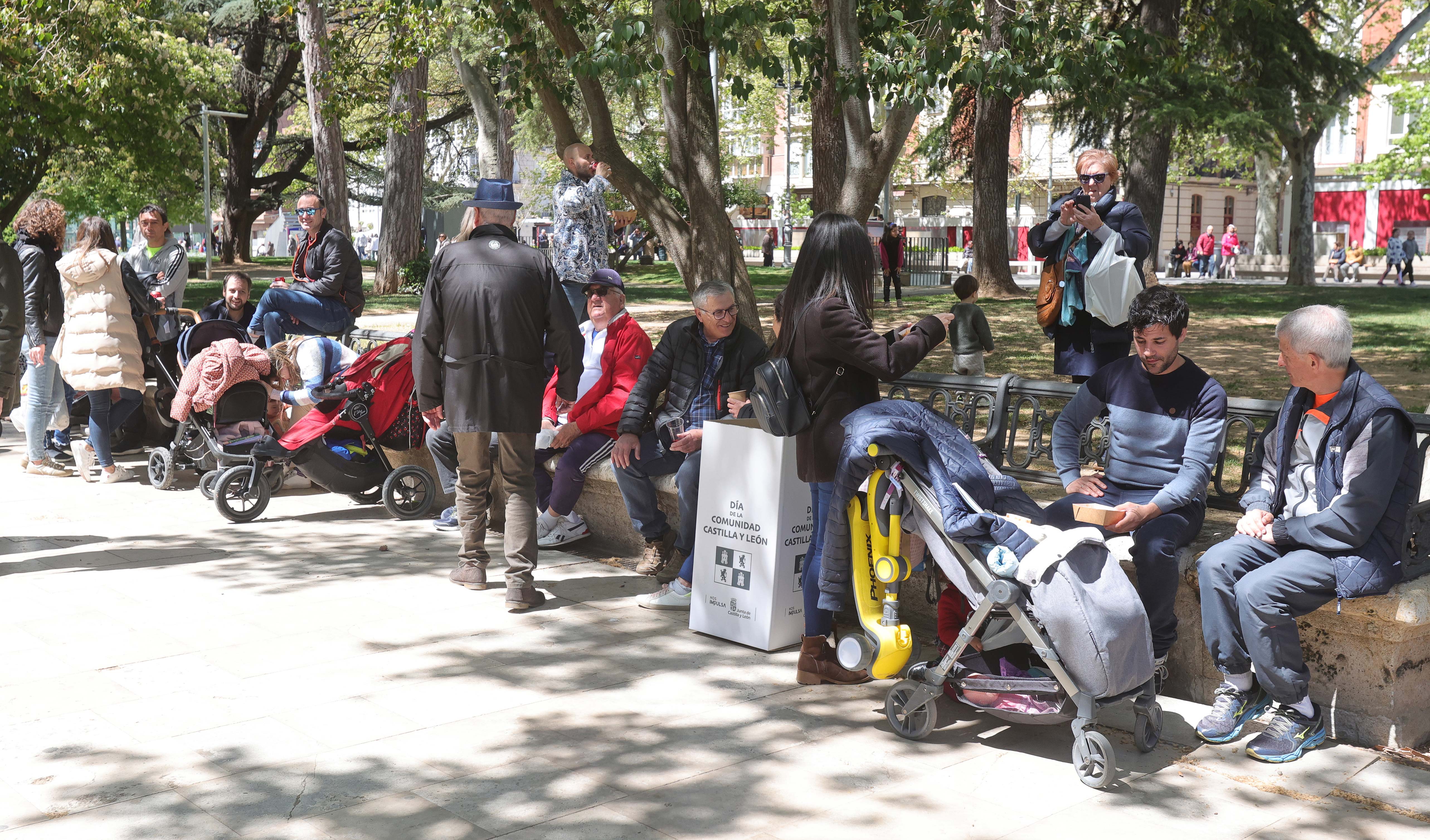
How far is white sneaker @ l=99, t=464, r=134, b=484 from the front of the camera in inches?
353

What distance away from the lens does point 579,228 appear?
27.8ft

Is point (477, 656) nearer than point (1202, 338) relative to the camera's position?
Yes

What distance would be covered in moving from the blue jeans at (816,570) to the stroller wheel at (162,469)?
5.47 metres

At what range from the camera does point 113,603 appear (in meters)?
5.92

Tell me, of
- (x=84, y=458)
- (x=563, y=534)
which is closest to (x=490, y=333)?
(x=563, y=534)

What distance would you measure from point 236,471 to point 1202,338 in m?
12.7

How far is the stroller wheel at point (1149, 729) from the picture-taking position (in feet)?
13.9

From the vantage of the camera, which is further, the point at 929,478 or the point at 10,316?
the point at 10,316

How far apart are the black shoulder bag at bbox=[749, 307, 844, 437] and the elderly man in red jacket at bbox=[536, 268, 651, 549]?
1.74m

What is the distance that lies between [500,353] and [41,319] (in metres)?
4.45

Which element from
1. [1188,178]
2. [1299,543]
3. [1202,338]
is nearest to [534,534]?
[1299,543]

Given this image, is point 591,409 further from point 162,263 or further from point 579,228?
point 162,263

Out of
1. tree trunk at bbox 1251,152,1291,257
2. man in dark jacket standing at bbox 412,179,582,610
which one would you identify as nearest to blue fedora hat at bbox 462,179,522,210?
man in dark jacket standing at bbox 412,179,582,610

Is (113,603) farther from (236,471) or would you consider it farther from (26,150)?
(26,150)
